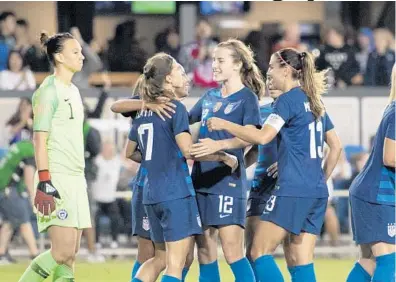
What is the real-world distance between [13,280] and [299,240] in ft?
13.7

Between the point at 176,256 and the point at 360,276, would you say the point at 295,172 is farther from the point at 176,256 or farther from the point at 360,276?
the point at 176,256

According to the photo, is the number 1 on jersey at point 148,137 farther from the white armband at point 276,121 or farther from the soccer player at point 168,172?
the white armband at point 276,121

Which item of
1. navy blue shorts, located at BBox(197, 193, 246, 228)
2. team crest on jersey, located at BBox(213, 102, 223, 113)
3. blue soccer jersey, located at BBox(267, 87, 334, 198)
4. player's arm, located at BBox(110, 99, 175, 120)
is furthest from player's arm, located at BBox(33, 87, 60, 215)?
blue soccer jersey, located at BBox(267, 87, 334, 198)

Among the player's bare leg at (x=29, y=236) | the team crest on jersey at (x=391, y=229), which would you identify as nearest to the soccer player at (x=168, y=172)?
the team crest on jersey at (x=391, y=229)

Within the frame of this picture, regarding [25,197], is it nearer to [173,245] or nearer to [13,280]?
[13,280]

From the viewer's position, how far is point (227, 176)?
28.9 ft

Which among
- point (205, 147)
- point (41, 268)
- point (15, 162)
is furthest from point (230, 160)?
point (15, 162)

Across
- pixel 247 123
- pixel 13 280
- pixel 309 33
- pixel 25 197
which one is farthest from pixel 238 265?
pixel 309 33

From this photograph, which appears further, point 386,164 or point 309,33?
point 309,33

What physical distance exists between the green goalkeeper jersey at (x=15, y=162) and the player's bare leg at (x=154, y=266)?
17.9 ft

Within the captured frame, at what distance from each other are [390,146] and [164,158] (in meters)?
1.59

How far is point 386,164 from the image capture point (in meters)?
8.27

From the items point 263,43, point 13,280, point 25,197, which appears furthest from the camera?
point 263,43

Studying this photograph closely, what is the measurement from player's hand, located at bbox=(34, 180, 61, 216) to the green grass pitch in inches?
125
